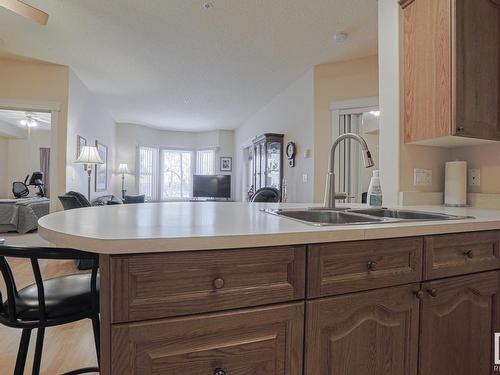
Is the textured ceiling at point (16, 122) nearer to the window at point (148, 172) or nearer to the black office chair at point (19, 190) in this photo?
the black office chair at point (19, 190)

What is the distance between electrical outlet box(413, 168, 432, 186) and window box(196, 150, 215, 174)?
22.6 ft

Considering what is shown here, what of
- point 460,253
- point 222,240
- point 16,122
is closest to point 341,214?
point 460,253

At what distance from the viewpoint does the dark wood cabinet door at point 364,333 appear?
2.74ft

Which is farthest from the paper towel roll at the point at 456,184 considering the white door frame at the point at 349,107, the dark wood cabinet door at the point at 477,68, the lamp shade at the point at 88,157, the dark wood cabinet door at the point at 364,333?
the lamp shade at the point at 88,157

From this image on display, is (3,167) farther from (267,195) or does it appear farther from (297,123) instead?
(267,195)

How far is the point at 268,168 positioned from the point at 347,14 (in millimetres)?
2757

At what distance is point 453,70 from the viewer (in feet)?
4.97

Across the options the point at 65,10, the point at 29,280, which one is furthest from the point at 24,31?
the point at 29,280

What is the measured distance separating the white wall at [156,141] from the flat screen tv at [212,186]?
0.44 metres

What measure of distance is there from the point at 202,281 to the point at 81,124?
15.7ft

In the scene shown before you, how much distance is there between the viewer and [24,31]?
10.1 ft

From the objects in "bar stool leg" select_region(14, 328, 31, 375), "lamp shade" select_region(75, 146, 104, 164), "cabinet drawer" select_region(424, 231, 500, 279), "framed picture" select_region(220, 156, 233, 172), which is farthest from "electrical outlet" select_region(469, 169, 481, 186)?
"framed picture" select_region(220, 156, 233, 172)

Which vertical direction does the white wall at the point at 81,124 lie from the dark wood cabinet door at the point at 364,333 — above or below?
above

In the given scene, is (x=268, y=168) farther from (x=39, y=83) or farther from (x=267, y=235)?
(x=267, y=235)
